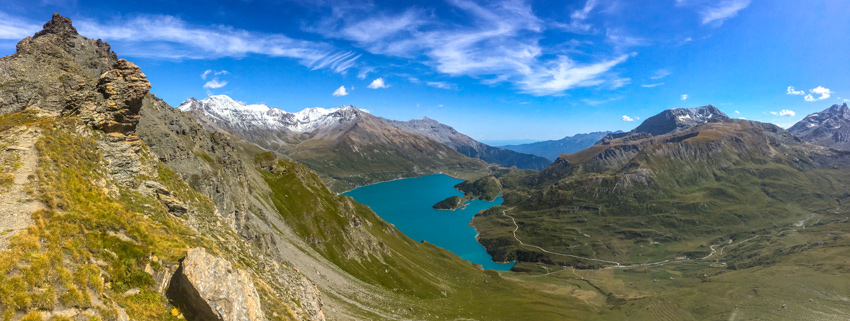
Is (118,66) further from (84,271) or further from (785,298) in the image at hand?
(785,298)

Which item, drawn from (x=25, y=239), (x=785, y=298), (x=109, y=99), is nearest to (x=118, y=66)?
(x=109, y=99)

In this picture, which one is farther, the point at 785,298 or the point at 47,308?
the point at 785,298

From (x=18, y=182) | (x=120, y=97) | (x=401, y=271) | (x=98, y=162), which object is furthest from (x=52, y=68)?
(x=401, y=271)

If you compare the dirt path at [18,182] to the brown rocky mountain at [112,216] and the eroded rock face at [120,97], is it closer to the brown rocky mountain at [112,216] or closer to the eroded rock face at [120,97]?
the brown rocky mountain at [112,216]

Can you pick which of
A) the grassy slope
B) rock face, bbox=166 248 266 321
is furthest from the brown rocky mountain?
the grassy slope

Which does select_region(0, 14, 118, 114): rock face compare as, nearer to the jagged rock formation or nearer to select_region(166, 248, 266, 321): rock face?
the jagged rock formation
